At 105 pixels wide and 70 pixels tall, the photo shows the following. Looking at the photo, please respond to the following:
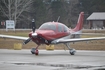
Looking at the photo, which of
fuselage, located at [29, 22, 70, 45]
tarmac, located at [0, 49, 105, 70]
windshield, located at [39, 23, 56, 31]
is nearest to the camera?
tarmac, located at [0, 49, 105, 70]

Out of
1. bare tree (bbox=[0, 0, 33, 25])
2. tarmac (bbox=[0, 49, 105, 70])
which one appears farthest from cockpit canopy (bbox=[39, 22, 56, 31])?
bare tree (bbox=[0, 0, 33, 25])

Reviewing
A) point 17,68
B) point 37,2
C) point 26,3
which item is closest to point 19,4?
point 26,3

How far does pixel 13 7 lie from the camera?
9144cm

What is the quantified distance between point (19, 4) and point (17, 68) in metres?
75.4

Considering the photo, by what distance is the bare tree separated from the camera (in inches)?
3520

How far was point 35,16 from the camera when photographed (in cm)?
10094

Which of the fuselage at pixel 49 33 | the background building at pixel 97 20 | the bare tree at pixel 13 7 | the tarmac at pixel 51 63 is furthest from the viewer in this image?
the background building at pixel 97 20

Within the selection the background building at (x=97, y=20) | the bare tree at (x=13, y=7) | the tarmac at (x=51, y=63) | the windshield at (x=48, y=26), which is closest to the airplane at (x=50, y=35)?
the windshield at (x=48, y=26)

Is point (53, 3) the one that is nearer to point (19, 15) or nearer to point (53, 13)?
point (53, 13)

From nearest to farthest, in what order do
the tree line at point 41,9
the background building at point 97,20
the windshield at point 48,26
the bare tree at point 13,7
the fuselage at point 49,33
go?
the fuselage at point 49,33, the windshield at point 48,26, the bare tree at point 13,7, the tree line at point 41,9, the background building at point 97,20

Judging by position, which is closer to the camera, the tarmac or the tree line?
the tarmac

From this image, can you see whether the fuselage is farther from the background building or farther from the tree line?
the background building

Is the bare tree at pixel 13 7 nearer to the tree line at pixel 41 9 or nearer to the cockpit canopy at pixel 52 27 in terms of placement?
the tree line at pixel 41 9

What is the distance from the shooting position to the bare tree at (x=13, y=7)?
89.4 metres
